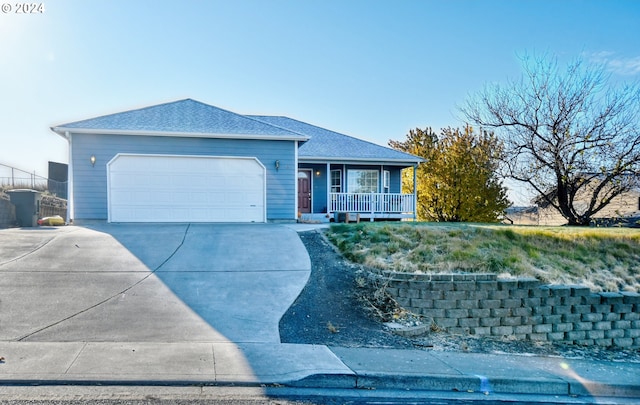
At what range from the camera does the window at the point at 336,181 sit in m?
18.5

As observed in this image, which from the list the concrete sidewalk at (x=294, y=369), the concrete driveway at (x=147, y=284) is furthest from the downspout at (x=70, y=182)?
the concrete sidewalk at (x=294, y=369)

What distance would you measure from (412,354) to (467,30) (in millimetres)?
10769

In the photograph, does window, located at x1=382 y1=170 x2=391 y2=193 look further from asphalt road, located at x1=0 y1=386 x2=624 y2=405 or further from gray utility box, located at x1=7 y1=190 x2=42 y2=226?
asphalt road, located at x1=0 y1=386 x2=624 y2=405

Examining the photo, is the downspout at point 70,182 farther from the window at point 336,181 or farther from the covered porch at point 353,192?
the window at point 336,181

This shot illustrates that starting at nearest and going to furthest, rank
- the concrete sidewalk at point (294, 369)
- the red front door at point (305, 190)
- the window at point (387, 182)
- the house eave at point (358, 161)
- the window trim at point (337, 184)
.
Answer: the concrete sidewalk at point (294, 369) → the house eave at point (358, 161) → the red front door at point (305, 190) → the window trim at point (337, 184) → the window at point (387, 182)

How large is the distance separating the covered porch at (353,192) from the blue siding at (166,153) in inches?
116

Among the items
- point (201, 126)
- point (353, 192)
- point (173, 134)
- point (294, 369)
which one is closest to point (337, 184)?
point (353, 192)

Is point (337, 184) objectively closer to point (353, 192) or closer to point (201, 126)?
point (353, 192)

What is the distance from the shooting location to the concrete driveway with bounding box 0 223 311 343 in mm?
5668

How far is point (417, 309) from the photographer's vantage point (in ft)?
22.8

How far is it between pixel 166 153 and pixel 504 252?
9.99 m

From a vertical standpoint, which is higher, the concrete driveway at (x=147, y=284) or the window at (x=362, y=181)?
the window at (x=362, y=181)

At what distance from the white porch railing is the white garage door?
15.0 feet

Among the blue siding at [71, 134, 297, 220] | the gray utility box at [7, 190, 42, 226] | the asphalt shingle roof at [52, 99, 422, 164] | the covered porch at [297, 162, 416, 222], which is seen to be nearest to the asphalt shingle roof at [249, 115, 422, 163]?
the asphalt shingle roof at [52, 99, 422, 164]
